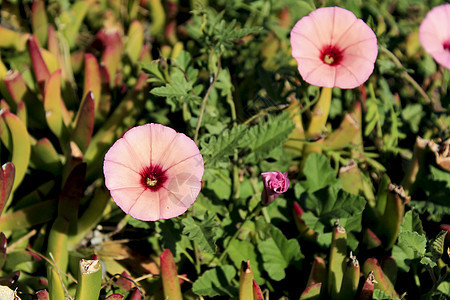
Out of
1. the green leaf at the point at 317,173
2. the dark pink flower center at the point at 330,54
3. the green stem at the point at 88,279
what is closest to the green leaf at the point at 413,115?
the green leaf at the point at 317,173

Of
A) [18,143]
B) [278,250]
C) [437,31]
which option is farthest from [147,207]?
[437,31]

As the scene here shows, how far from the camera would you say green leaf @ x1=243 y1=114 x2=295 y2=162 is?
1.54 metres

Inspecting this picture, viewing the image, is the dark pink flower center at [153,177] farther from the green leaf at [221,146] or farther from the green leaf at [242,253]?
the green leaf at [242,253]

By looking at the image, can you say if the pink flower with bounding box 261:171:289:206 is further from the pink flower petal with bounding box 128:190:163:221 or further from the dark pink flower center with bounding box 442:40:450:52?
the dark pink flower center with bounding box 442:40:450:52

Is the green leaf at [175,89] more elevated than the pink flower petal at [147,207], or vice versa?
the green leaf at [175,89]

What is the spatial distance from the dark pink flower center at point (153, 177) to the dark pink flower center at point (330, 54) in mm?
608

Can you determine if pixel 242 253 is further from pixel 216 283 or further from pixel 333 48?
pixel 333 48

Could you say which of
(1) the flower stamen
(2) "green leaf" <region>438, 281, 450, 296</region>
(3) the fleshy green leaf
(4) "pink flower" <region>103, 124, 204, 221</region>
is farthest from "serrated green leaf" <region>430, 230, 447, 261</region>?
(3) the fleshy green leaf

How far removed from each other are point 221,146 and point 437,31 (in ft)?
3.07

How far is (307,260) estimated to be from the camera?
159 centimetres

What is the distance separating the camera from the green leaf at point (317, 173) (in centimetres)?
165

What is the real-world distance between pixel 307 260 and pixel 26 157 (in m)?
0.98

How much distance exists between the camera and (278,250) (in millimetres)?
1516

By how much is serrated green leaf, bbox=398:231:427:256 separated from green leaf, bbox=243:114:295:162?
1.50ft
